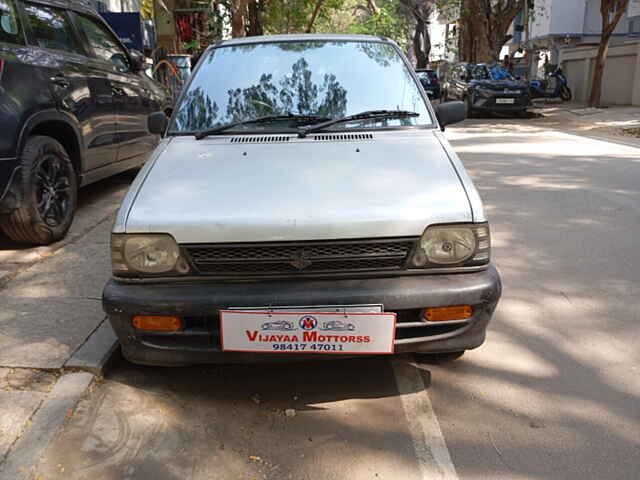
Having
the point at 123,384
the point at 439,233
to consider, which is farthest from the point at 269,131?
the point at 123,384

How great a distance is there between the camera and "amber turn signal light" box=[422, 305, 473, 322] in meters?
2.58

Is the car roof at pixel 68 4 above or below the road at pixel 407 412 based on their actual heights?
above

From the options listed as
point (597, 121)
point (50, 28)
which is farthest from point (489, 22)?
point (50, 28)

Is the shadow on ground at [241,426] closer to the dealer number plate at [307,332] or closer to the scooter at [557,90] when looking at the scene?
the dealer number plate at [307,332]

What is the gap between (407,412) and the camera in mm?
2764

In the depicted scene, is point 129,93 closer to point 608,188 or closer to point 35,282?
point 35,282

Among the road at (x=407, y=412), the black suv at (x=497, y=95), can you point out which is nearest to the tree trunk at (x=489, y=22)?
the black suv at (x=497, y=95)

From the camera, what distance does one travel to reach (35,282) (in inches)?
160

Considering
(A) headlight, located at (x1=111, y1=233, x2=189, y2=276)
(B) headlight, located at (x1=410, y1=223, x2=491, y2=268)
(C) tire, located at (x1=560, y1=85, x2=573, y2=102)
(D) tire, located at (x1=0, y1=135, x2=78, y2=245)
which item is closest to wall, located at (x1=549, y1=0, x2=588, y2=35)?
(C) tire, located at (x1=560, y1=85, x2=573, y2=102)

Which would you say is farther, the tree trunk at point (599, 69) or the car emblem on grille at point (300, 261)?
the tree trunk at point (599, 69)

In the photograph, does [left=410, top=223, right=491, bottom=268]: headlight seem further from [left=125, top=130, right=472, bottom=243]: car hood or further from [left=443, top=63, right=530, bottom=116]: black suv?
[left=443, top=63, right=530, bottom=116]: black suv

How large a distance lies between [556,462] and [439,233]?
1034mm

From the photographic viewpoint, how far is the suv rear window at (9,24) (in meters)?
4.35

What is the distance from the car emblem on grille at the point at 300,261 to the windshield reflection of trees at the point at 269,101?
121cm
